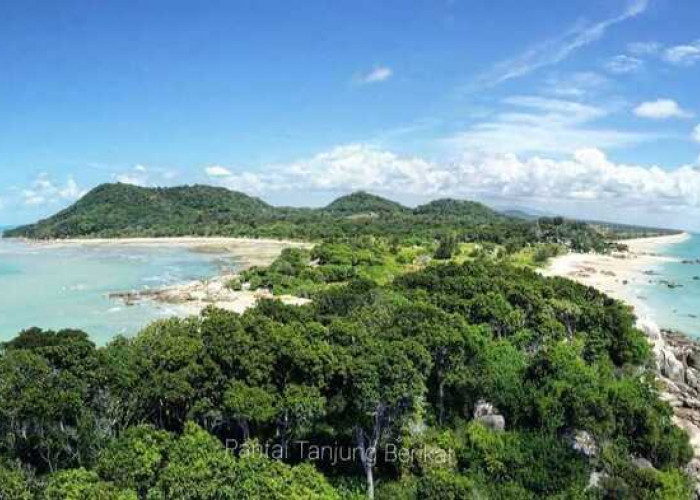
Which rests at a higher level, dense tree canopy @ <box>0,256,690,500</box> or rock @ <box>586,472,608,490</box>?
dense tree canopy @ <box>0,256,690,500</box>

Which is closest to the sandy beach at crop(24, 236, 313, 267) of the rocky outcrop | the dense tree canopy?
the rocky outcrop

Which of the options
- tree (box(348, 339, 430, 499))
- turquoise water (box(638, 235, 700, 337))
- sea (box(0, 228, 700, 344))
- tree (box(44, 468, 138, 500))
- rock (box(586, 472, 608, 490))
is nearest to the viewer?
tree (box(44, 468, 138, 500))

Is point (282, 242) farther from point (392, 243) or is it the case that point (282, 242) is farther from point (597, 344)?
point (597, 344)

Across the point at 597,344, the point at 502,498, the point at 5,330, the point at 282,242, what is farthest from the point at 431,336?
the point at 282,242

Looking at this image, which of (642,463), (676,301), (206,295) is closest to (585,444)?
(642,463)

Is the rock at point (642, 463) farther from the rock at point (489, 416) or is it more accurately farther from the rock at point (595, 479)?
the rock at point (489, 416)

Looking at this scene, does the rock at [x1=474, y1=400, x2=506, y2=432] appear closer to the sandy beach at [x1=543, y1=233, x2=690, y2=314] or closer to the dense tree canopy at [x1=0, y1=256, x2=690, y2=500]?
the dense tree canopy at [x1=0, y1=256, x2=690, y2=500]
